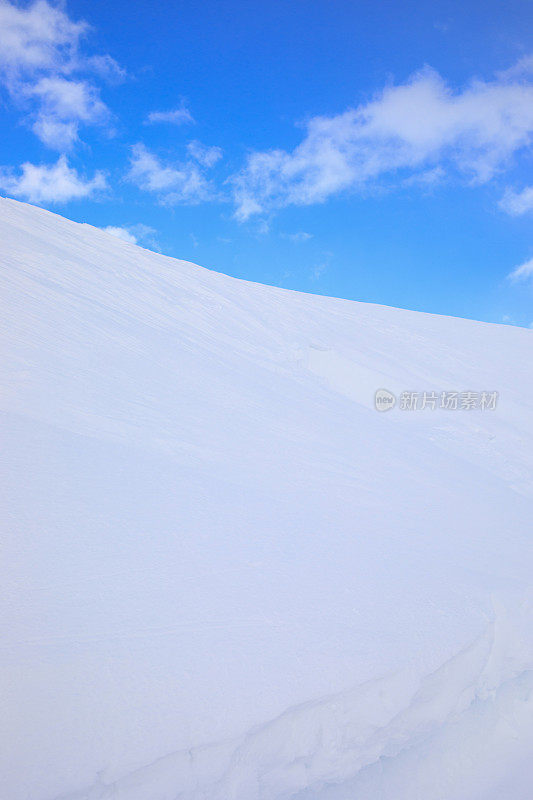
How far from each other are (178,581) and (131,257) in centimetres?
474

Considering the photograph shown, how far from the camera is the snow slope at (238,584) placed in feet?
4.82

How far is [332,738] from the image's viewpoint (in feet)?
5.44

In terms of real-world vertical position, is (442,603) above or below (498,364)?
below

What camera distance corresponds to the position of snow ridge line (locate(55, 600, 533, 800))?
141 cm

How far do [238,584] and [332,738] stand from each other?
59 centimetres

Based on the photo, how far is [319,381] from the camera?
4406 millimetres

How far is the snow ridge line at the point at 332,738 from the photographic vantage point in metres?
1.41

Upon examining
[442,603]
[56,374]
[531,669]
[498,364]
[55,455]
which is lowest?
[531,669]

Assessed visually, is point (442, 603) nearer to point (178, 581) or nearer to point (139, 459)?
point (178, 581)

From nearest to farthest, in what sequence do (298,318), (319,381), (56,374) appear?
(56,374) → (319,381) → (298,318)

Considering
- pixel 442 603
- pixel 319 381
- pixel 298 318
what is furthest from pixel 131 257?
pixel 442 603

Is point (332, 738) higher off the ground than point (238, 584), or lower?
lower

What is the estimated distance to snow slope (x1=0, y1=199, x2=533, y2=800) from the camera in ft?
4.82

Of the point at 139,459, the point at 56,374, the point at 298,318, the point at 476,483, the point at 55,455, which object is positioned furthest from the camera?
the point at 298,318
